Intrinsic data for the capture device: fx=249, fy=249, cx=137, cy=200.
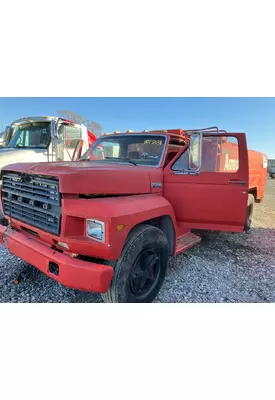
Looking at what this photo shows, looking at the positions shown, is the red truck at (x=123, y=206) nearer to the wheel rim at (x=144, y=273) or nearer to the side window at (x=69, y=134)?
the wheel rim at (x=144, y=273)

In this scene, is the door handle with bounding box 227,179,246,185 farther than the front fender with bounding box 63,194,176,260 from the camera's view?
Yes

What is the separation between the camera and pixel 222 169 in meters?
3.48

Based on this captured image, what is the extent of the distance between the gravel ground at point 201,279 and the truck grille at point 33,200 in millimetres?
890

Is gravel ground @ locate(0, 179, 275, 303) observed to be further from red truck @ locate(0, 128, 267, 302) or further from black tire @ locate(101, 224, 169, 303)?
red truck @ locate(0, 128, 267, 302)

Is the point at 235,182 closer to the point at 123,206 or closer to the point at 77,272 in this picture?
the point at 123,206

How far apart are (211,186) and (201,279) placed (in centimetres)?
131

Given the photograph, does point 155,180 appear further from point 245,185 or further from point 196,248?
point 196,248

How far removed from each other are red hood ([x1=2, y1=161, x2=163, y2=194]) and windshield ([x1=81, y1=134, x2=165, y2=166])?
1.34ft

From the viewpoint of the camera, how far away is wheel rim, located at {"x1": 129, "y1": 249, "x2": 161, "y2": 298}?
2662 millimetres

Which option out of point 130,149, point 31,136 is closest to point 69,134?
point 31,136

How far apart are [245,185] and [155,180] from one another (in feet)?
3.85

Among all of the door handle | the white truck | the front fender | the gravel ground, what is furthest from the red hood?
the white truck

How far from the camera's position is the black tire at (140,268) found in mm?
2422

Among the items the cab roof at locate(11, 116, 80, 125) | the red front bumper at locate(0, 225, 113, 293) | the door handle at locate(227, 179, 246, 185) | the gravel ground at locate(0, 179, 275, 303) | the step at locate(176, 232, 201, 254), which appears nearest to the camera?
the red front bumper at locate(0, 225, 113, 293)
